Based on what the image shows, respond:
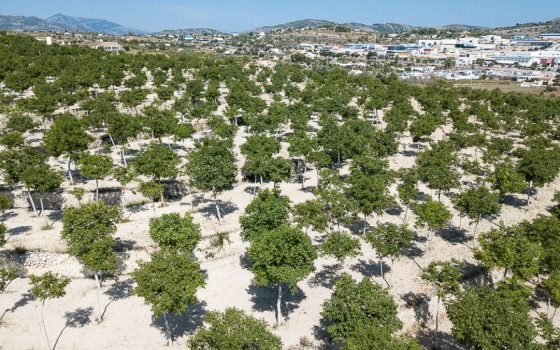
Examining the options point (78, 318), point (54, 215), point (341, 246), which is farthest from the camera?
point (54, 215)

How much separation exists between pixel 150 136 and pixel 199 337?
53150mm

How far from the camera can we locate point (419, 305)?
2997 cm

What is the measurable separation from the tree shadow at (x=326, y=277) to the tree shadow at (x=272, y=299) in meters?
1.87

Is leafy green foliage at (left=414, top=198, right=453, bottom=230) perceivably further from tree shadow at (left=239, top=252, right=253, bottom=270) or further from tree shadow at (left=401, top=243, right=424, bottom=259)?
tree shadow at (left=239, top=252, right=253, bottom=270)

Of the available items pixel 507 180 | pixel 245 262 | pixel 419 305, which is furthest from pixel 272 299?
pixel 507 180

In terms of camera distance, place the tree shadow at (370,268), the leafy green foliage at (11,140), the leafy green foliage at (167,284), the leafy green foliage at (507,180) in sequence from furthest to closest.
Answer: the leafy green foliage at (11,140), the leafy green foliage at (507,180), the tree shadow at (370,268), the leafy green foliage at (167,284)

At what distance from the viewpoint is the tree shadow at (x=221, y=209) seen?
43125mm

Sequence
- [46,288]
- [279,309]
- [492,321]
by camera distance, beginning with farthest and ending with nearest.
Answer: [279,309] → [46,288] → [492,321]

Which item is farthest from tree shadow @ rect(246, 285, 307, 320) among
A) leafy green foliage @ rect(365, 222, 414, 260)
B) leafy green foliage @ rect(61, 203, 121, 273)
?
leafy green foliage @ rect(61, 203, 121, 273)

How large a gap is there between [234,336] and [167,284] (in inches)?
260

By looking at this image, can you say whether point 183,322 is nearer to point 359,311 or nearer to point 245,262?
point 245,262

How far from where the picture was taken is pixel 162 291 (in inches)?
938

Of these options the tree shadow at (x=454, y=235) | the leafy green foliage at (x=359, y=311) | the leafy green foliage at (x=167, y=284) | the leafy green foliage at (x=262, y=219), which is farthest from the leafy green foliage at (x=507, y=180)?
the leafy green foliage at (x=167, y=284)

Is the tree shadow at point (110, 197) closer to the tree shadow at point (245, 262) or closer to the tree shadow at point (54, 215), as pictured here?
the tree shadow at point (54, 215)
